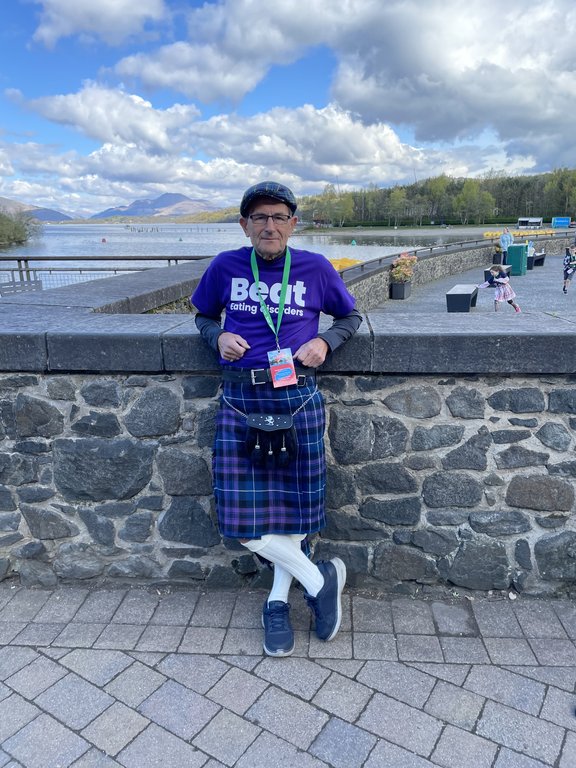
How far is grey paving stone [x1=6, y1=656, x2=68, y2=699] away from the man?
92 cm

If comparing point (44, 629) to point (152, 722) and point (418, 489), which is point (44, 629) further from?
point (418, 489)

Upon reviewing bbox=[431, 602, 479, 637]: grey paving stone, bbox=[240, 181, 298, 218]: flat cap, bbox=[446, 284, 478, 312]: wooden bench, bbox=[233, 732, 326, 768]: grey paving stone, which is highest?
bbox=[240, 181, 298, 218]: flat cap

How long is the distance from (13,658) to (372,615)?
66.1 inches

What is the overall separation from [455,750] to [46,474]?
7.46ft

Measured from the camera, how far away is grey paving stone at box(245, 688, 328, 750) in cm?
202

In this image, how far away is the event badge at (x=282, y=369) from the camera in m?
2.22

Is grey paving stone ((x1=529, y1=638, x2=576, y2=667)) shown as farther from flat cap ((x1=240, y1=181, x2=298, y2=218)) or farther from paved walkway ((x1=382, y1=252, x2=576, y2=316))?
paved walkway ((x1=382, y1=252, x2=576, y2=316))

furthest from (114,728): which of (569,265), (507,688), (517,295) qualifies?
(569,265)

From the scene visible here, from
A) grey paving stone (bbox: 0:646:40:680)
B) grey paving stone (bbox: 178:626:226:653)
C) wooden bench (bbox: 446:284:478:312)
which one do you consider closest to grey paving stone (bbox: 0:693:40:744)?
grey paving stone (bbox: 0:646:40:680)

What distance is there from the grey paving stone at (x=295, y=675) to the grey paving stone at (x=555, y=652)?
96 centimetres

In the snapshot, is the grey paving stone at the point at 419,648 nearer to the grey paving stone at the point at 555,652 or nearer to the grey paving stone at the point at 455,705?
the grey paving stone at the point at 455,705

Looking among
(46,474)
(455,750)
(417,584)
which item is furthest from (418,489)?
(46,474)

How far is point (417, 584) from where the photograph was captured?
9.52ft

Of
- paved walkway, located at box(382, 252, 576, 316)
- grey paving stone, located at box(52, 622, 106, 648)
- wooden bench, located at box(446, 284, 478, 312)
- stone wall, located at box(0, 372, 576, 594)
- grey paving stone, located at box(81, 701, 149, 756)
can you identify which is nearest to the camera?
grey paving stone, located at box(81, 701, 149, 756)
